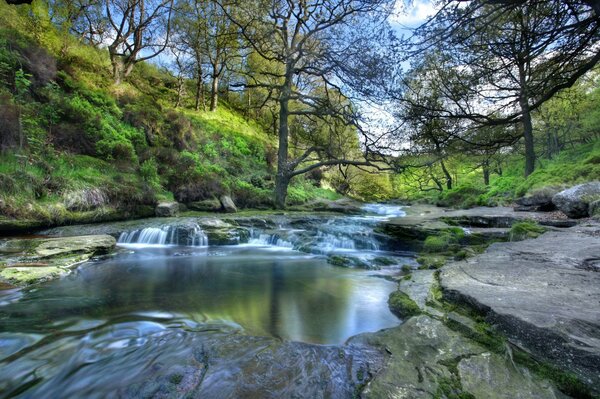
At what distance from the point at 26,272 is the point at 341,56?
9.06 metres

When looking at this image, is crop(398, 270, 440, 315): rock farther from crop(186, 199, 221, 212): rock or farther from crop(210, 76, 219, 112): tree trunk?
crop(210, 76, 219, 112): tree trunk

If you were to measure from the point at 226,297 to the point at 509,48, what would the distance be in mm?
5115

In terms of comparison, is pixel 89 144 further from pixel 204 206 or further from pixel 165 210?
pixel 204 206

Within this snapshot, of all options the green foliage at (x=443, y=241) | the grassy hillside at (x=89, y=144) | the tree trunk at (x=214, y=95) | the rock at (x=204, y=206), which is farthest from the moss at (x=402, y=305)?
the tree trunk at (x=214, y=95)

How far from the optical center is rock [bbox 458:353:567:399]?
171cm

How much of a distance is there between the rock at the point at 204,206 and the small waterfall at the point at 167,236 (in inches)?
127

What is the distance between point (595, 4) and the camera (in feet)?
8.50

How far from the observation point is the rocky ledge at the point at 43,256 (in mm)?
4727

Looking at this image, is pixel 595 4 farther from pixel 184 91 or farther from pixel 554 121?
pixel 554 121

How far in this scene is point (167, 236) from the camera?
346 inches

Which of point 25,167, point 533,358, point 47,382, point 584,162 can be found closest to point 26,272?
point 47,382

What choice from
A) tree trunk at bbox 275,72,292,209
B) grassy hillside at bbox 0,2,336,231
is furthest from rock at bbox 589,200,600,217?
grassy hillside at bbox 0,2,336,231

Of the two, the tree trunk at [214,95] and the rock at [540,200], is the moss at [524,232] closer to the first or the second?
the rock at [540,200]

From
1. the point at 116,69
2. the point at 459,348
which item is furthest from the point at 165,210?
the point at 459,348
